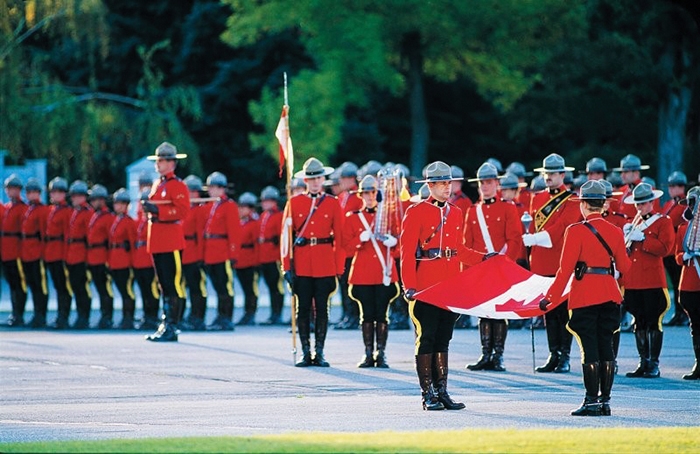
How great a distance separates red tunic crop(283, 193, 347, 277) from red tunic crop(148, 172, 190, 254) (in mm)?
3189

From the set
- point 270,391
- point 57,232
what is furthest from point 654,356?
point 57,232

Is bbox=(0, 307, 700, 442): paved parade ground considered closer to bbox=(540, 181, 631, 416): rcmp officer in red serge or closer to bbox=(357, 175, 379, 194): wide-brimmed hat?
bbox=(540, 181, 631, 416): rcmp officer in red serge

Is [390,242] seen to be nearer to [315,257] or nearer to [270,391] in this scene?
[315,257]

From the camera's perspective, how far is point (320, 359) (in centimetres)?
1902

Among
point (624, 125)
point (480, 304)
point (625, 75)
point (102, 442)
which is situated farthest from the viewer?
point (624, 125)

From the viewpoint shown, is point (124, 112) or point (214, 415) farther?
point (124, 112)

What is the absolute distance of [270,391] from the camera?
16328mm

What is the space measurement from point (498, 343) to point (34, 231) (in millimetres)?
10893

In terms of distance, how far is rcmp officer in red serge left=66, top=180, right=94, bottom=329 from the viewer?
86.4 ft

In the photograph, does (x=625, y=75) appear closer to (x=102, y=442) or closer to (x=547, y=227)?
(x=547, y=227)

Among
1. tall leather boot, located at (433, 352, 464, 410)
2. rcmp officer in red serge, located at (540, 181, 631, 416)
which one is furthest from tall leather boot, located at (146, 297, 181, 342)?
rcmp officer in red serge, located at (540, 181, 631, 416)

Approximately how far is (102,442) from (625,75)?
106ft

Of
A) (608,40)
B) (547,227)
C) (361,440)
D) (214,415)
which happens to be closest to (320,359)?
(547,227)

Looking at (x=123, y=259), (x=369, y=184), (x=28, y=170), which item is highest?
(x=28, y=170)
